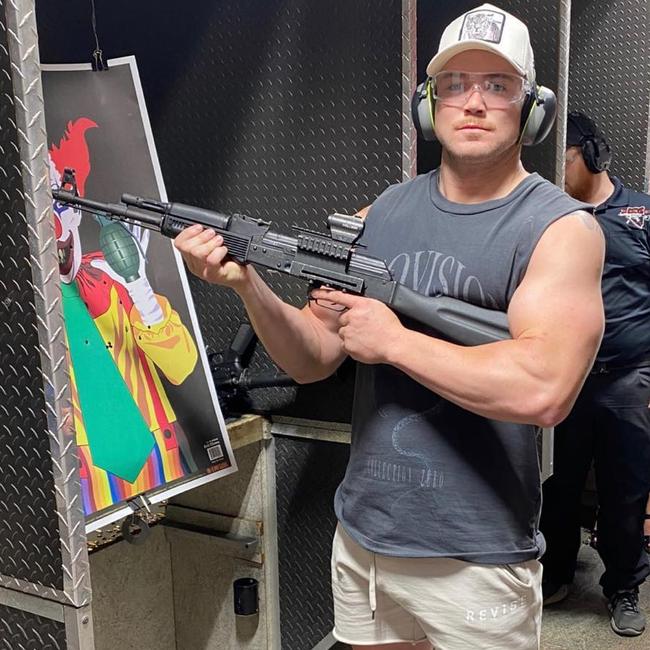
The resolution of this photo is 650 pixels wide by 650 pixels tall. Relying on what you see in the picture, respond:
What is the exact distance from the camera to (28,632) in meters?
1.19

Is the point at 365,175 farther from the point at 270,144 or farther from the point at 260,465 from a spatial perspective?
the point at 260,465

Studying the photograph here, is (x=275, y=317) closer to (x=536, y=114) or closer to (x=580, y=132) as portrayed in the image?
(x=536, y=114)

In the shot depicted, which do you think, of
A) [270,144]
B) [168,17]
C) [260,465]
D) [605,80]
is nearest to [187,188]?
[270,144]

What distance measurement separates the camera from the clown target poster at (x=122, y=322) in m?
1.45

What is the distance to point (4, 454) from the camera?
115 cm

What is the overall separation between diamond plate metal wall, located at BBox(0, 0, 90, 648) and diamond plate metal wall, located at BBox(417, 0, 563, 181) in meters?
1.43

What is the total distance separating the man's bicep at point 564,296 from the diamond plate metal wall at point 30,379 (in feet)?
2.25

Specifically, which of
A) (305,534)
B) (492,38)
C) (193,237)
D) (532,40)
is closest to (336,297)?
(193,237)

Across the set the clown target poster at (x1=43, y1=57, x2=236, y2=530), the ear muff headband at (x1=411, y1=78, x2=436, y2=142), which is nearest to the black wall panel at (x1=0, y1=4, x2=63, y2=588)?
the clown target poster at (x1=43, y1=57, x2=236, y2=530)

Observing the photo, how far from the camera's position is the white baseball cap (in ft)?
3.92

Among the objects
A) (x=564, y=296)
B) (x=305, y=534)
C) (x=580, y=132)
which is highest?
(x=580, y=132)

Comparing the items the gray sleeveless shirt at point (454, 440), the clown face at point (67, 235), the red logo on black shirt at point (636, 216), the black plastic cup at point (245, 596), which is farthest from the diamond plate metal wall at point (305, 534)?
the red logo on black shirt at point (636, 216)

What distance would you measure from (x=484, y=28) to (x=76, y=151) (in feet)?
2.76

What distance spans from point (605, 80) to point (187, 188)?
194 centimetres
